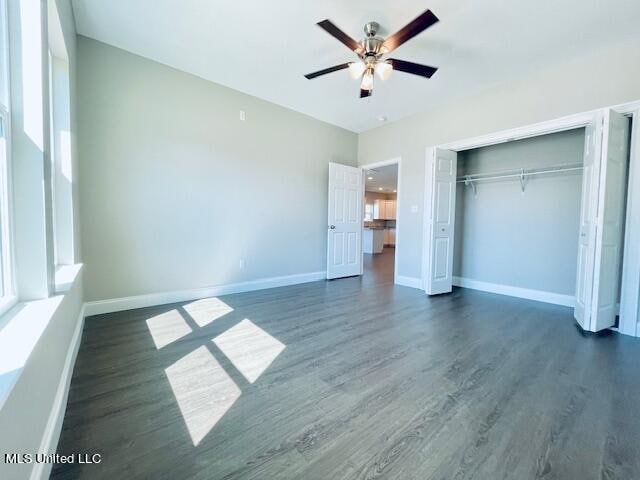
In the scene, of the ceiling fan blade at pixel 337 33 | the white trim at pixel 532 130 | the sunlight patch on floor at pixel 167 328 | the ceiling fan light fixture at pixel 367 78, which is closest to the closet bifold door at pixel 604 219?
the white trim at pixel 532 130

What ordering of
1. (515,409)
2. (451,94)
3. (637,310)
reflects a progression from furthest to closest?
(451,94) → (637,310) → (515,409)

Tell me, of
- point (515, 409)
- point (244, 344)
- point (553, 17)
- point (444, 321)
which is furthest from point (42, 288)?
point (553, 17)

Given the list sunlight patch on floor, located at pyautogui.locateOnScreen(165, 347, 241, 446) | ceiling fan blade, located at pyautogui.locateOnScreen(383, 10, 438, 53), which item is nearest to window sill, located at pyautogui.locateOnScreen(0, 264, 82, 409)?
sunlight patch on floor, located at pyautogui.locateOnScreen(165, 347, 241, 446)

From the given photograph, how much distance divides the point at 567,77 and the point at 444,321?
3.06m

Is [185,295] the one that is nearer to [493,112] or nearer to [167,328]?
[167,328]

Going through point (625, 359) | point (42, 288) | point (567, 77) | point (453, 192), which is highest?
point (567, 77)

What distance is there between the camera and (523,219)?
4.00m

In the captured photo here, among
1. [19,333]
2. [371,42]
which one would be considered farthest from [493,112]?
[19,333]

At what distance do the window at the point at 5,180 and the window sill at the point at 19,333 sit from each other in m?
0.07

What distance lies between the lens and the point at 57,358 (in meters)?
1.41

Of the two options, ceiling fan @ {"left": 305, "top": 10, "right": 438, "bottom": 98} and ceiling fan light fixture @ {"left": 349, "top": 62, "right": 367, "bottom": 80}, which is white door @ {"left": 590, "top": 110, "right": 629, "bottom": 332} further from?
ceiling fan light fixture @ {"left": 349, "top": 62, "right": 367, "bottom": 80}

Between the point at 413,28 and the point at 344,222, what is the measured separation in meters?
3.37

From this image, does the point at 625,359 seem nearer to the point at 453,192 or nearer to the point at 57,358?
the point at 453,192

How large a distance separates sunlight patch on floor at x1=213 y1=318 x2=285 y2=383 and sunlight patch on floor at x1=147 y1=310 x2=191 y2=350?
0.39 m
